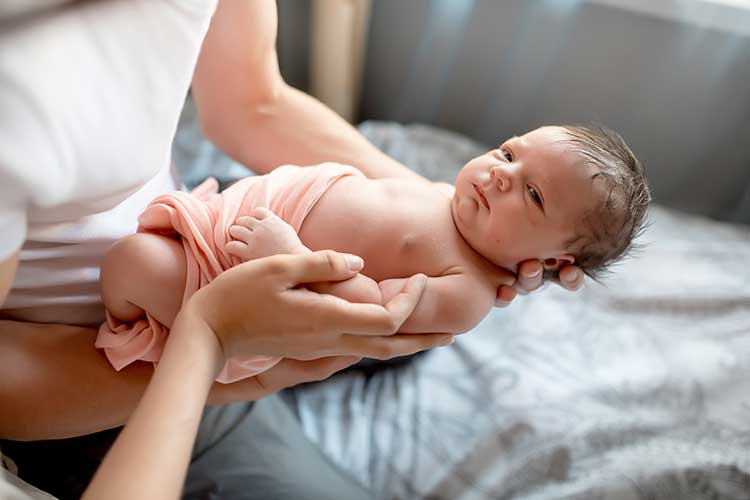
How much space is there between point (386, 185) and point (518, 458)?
52 centimetres

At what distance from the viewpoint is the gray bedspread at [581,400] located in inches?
42.9

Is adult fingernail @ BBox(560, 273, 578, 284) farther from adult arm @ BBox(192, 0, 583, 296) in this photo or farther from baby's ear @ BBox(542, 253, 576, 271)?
adult arm @ BBox(192, 0, 583, 296)

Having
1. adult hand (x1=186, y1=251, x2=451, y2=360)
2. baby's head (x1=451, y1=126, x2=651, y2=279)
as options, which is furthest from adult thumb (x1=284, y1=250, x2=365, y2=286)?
baby's head (x1=451, y1=126, x2=651, y2=279)

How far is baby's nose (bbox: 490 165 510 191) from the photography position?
2.83ft

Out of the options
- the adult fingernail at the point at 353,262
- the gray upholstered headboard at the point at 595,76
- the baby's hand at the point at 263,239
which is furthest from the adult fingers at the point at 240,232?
the gray upholstered headboard at the point at 595,76

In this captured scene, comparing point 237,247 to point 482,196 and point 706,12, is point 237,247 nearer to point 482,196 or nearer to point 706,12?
point 482,196

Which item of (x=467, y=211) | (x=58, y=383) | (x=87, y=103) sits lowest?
(x=58, y=383)

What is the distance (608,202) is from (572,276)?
0.35 feet

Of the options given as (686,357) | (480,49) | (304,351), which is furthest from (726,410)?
(480,49)

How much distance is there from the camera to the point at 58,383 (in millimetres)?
797

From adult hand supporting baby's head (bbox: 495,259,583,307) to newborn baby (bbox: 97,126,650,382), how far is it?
0.04 feet

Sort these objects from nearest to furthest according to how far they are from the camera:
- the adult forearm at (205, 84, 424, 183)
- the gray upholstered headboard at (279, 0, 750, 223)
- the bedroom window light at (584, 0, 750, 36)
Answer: the adult forearm at (205, 84, 424, 183)
the bedroom window light at (584, 0, 750, 36)
the gray upholstered headboard at (279, 0, 750, 223)

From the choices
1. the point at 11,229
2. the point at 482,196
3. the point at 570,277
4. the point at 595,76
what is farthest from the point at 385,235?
the point at 595,76

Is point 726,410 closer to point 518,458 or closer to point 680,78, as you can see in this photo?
point 518,458
